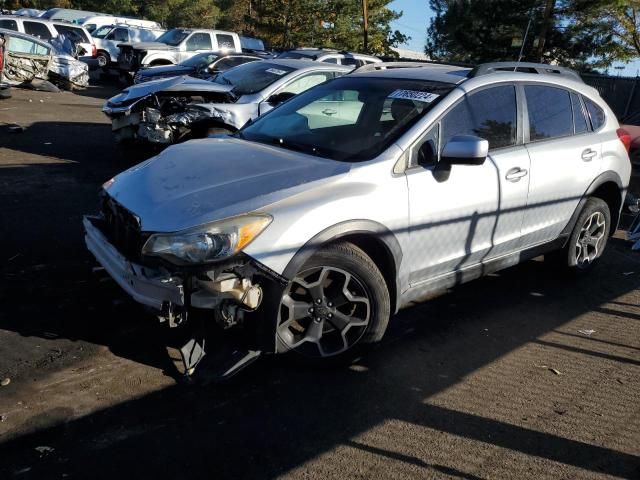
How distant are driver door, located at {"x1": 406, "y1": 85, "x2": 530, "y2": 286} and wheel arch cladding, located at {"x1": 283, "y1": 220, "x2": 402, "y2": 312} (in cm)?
17

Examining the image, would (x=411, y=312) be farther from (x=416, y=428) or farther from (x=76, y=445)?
(x=76, y=445)

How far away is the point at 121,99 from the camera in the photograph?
9062mm

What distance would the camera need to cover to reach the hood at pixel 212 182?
330 cm

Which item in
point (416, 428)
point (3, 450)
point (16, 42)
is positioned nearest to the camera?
point (3, 450)

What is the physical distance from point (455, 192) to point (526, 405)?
1399 mm

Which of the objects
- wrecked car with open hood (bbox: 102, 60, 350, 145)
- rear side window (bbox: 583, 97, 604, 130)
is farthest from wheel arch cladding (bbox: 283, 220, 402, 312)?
wrecked car with open hood (bbox: 102, 60, 350, 145)

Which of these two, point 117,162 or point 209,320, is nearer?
point 209,320

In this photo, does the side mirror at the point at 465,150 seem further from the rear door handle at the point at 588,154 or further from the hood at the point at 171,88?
the hood at the point at 171,88

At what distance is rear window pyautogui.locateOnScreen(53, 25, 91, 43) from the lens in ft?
69.2

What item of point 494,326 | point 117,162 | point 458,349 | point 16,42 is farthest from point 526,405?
point 16,42

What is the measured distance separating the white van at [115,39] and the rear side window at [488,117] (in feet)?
69.6

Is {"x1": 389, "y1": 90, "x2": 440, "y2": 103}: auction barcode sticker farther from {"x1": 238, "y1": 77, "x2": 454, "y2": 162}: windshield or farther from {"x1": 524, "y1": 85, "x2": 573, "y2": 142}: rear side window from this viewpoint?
{"x1": 524, "y1": 85, "x2": 573, "y2": 142}: rear side window

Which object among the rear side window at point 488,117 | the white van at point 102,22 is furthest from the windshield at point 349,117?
the white van at point 102,22

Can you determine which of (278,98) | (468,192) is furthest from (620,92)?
(468,192)
